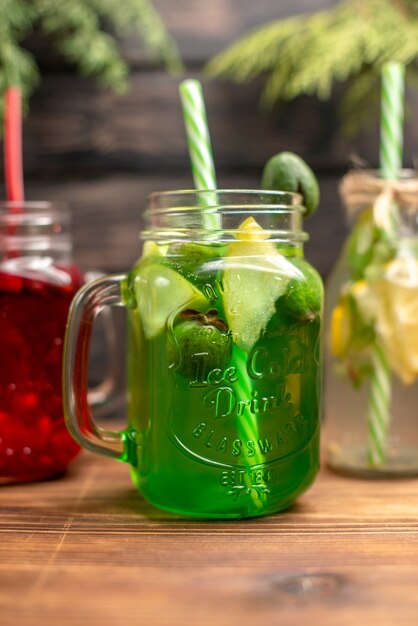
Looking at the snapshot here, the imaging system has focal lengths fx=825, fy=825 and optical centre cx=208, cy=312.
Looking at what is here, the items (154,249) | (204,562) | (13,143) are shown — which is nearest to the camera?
(204,562)

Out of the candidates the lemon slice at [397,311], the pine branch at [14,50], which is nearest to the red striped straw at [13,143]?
the pine branch at [14,50]

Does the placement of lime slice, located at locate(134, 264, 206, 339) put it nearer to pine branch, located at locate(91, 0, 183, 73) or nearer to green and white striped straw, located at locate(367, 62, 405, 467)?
green and white striped straw, located at locate(367, 62, 405, 467)

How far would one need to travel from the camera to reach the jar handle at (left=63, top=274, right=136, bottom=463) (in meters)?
0.76

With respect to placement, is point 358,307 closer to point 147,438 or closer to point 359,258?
point 359,258

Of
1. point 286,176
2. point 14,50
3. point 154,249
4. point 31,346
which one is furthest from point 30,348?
point 14,50

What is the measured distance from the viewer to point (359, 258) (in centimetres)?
89

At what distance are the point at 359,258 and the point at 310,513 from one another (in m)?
0.29

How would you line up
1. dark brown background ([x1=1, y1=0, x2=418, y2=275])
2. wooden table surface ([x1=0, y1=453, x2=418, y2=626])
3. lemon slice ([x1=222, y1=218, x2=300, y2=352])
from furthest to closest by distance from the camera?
dark brown background ([x1=1, y1=0, x2=418, y2=275])
lemon slice ([x1=222, y1=218, x2=300, y2=352])
wooden table surface ([x1=0, y1=453, x2=418, y2=626])

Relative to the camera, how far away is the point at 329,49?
0.98m

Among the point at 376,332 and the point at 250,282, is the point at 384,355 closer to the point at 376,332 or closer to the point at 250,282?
the point at 376,332

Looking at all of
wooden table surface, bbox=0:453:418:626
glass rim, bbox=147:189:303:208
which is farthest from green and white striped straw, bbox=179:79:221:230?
wooden table surface, bbox=0:453:418:626

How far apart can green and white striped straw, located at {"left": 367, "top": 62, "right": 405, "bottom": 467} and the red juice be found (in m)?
0.32

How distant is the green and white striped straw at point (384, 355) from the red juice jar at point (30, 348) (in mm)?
319

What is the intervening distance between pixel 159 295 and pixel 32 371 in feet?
→ 0.65
